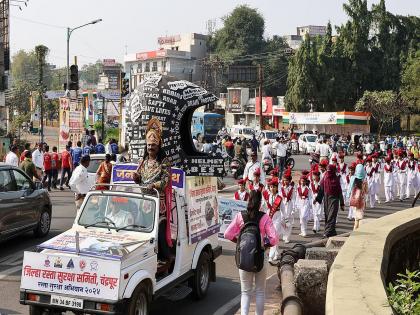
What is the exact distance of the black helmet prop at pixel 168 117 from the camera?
983cm

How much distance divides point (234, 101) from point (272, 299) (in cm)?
6927

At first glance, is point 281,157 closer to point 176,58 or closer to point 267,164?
point 267,164

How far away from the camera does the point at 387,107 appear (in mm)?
57844

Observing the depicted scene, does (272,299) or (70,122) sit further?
(70,122)

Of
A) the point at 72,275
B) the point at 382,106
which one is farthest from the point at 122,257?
the point at 382,106

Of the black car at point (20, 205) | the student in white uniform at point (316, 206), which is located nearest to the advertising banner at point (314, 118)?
the student in white uniform at point (316, 206)

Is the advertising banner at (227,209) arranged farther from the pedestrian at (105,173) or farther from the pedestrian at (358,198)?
the pedestrian at (358,198)

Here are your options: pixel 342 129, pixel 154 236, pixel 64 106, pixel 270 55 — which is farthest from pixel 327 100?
pixel 154 236

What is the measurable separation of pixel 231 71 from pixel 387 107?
98.6 ft

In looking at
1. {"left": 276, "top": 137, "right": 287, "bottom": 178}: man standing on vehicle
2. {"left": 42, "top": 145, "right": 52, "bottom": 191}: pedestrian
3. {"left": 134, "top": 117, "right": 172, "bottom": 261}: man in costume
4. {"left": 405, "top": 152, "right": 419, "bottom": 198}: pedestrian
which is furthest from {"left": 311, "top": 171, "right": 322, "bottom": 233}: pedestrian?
{"left": 276, "top": 137, "right": 287, "bottom": 178}: man standing on vehicle

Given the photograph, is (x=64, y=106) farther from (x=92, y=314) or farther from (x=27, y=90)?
(x=27, y=90)

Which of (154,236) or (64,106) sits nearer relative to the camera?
(154,236)

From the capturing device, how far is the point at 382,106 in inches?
2288

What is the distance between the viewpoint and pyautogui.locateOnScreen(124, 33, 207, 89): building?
9800cm
